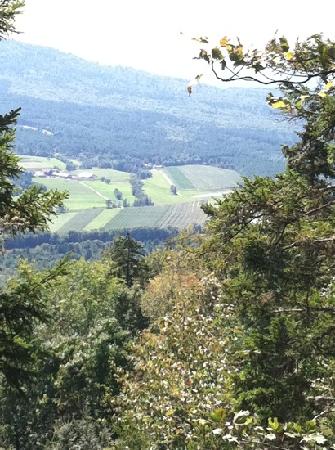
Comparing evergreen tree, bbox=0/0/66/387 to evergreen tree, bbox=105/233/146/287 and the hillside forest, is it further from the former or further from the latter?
evergreen tree, bbox=105/233/146/287

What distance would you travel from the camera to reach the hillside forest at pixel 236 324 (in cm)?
532

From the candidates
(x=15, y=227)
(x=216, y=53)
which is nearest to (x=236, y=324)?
(x=15, y=227)

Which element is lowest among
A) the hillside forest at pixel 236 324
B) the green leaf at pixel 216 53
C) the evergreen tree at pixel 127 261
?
the evergreen tree at pixel 127 261

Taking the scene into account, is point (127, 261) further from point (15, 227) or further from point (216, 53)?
point (216, 53)

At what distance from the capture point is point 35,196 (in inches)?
445

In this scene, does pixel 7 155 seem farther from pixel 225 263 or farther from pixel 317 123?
pixel 317 123

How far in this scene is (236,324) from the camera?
21234mm

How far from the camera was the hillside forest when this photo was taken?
17.4ft

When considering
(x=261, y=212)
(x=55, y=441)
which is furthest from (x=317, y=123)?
(x=55, y=441)

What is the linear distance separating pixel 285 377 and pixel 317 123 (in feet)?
13.8

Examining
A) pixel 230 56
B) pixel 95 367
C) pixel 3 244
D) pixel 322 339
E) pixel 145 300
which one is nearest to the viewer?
pixel 230 56

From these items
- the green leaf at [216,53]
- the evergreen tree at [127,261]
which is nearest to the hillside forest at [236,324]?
the green leaf at [216,53]

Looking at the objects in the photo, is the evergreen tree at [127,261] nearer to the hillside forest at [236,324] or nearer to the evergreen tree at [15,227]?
the hillside forest at [236,324]

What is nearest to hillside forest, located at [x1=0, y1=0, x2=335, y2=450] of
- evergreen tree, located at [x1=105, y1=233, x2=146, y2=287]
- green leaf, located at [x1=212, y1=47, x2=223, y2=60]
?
green leaf, located at [x1=212, y1=47, x2=223, y2=60]
